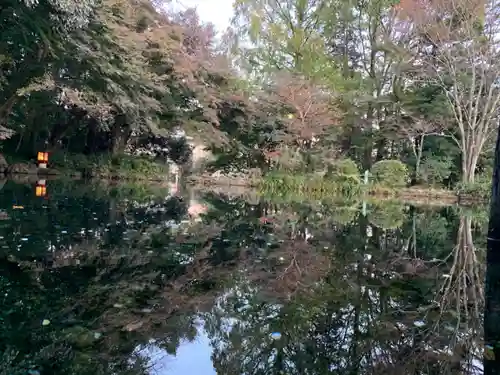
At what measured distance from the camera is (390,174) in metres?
19.3

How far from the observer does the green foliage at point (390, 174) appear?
19.3 m

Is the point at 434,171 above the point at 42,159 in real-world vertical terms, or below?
above

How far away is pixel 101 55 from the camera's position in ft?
35.6

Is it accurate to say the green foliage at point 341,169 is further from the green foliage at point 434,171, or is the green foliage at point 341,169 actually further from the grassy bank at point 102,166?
the grassy bank at point 102,166

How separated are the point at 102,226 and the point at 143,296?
3.04 metres

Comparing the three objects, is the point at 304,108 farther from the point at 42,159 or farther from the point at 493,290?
the point at 493,290

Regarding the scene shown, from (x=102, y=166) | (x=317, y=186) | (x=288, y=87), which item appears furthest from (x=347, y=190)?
(x=102, y=166)

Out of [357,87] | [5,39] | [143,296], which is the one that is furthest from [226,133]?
[143,296]

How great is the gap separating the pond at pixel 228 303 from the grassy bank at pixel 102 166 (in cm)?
1489

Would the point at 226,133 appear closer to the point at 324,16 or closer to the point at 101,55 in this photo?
the point at 324,16

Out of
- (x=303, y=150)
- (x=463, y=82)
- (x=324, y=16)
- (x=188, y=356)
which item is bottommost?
(x=188, y=356)

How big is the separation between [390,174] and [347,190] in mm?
2418

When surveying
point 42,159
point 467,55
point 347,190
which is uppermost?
point 467,55

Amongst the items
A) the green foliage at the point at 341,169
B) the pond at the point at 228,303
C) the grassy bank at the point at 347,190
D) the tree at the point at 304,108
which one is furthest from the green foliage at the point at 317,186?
the pond at the point at 228,303
